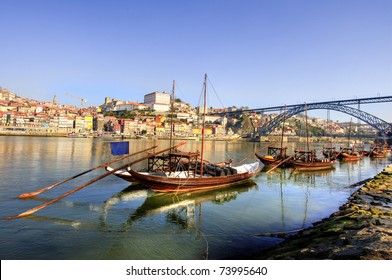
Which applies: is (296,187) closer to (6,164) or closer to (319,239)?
(319,239)

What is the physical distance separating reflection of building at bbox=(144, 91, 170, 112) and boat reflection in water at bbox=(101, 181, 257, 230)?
149769mm

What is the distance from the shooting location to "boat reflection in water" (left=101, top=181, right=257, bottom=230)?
12.6 m

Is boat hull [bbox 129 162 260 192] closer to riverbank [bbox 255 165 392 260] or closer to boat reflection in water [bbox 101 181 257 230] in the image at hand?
boat reflection in water [bbox 101 181 257 230]

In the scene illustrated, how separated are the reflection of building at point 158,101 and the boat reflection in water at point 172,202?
150 meters

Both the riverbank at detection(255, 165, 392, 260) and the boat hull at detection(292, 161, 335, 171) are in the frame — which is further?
the boat hull at detection(292, 161, 335, 171)

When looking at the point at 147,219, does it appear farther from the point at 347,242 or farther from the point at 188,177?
the point at 347,242

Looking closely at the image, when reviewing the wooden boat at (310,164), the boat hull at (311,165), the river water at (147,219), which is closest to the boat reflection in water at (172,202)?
the river water at (147,219)

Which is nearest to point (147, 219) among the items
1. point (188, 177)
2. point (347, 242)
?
point (188, 177)

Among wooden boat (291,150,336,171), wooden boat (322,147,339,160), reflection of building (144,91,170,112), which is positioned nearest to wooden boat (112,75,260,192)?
wooden boat (291,150,336,171)

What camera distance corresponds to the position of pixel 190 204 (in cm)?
1523

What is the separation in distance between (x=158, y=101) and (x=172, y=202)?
15937 cm

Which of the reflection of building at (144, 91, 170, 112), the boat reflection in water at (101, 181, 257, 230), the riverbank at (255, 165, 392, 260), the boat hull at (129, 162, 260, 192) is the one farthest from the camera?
the reflection of building at (144, 91, 170, 112)

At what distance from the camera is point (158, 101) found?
17088cm

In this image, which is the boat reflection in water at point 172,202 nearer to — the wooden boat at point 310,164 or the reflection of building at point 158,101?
the wooden boat at point 310,164
